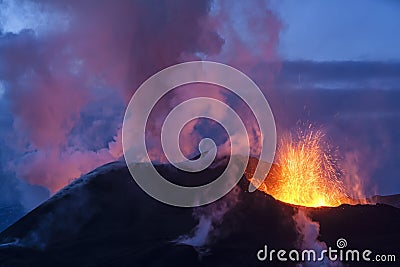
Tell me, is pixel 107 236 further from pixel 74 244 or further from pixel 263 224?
pixel 263 224

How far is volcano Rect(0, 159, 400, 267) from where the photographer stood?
70562 millimetres

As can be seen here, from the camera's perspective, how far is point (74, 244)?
76688 millimetres

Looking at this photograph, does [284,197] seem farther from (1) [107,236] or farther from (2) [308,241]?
(1) [107,236]

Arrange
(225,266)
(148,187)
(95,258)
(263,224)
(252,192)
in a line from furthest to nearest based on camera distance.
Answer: (148,187)
(252,192)
(263,224)
(95,258)
(225,266)

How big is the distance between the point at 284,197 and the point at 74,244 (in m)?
30.0

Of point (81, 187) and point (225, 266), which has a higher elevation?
point (81, 187)

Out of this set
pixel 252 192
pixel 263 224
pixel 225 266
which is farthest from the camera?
pixel 252 192

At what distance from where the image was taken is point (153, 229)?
8056 cm

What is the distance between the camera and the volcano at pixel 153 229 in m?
70.6

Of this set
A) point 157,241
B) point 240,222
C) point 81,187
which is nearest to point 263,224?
point 240,222

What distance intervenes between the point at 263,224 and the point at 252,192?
256 inches

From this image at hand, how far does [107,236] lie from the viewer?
7925 cm

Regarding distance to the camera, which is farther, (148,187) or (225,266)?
(148,187)

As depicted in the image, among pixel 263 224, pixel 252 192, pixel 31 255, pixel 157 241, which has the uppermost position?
pixel 252 192
